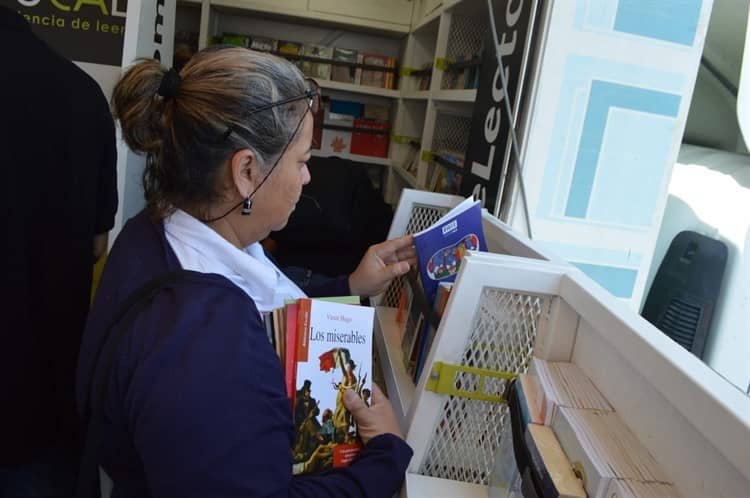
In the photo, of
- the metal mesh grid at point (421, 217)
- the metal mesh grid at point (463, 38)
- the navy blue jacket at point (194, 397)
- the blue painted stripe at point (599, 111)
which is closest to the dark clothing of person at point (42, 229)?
the navy blue jacket at point (194, 397)

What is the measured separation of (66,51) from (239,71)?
166cm

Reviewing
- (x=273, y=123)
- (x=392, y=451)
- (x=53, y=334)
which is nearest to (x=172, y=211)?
(x=273, y=123)

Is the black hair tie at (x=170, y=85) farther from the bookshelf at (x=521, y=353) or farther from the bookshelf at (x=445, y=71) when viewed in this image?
the bookshelf at (x=445, y=71)

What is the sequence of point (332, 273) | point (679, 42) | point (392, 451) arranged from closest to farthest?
point (392, 451)
point (679, 42)
point (332, 273)

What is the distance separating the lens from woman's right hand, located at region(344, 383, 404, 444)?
91 centimetres

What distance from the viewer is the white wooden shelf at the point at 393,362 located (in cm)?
102

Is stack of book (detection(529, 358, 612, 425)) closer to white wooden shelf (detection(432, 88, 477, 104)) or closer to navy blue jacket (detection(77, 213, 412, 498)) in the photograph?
navy blue jacket (detection(77, 213, 412, 498))

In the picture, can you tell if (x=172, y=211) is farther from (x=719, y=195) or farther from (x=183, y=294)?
(x=719, y=195)

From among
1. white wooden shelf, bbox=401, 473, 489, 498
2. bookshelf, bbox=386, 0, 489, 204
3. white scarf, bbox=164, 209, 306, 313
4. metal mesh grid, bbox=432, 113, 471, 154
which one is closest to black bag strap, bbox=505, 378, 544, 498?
white wooden shelf, bbox=401, 473, 489, 498

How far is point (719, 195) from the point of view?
54.6 inches

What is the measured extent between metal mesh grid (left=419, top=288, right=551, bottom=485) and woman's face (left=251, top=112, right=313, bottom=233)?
379 millimetres

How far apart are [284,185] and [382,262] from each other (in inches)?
18.5

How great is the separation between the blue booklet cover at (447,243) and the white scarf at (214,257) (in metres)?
0.31

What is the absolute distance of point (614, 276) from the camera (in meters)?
1.34
